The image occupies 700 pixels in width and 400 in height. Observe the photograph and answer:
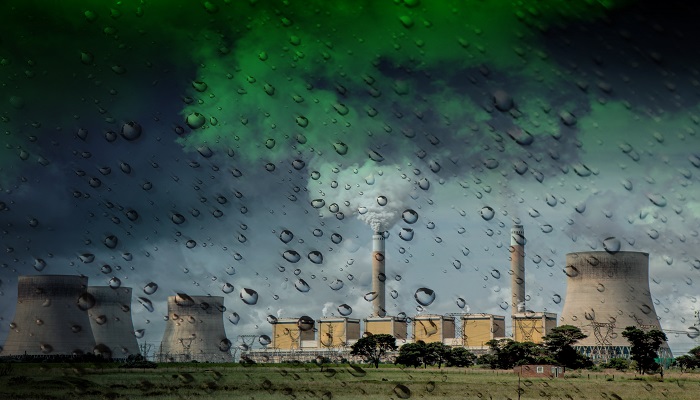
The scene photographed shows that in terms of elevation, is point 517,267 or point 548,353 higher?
point 517,267

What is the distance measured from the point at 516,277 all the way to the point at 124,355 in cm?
5884

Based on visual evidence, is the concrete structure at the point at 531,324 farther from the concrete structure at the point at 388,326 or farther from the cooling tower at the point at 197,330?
the cooling tower at the point at 197,330

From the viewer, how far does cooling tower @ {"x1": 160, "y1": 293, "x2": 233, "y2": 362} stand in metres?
114

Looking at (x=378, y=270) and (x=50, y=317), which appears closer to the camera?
(x=50, y=317)

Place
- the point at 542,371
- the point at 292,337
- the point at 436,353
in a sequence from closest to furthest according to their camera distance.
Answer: the point at 542,371
the point at 436,353
the point at 292,337

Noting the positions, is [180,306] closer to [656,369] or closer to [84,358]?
[84,358]

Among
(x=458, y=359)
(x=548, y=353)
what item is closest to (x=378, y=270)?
(x=458, y=359)

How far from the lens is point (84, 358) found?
342 feet

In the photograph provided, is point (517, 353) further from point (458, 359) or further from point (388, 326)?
point (388, 326)

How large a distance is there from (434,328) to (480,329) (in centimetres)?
823

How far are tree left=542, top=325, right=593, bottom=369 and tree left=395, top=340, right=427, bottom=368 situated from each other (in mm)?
14957

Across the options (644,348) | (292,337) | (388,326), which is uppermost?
(388,326)

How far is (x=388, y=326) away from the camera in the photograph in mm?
143375

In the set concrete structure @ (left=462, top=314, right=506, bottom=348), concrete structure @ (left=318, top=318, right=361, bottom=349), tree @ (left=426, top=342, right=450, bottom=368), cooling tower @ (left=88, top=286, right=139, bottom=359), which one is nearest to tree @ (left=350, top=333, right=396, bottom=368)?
tree @ (left=426, top=342, right=450, bottom=368)
